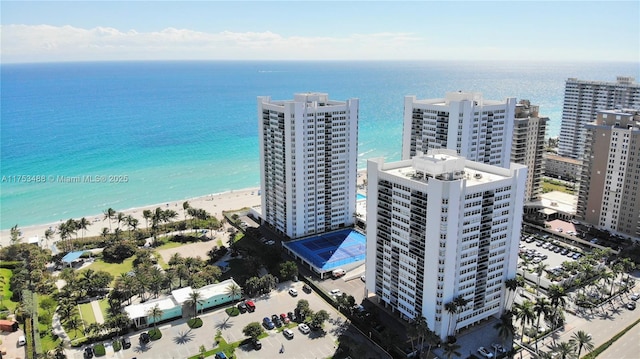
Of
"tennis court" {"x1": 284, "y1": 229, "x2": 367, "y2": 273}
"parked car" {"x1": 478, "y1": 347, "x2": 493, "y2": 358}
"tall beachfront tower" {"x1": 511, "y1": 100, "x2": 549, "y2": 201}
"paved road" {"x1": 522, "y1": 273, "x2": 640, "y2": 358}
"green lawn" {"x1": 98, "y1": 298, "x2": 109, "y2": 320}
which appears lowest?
"green lawn" {"x1": 98, "y1": 298, "x2": 109, "y2": 320}

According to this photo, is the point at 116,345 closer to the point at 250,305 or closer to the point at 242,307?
the point at 242,307

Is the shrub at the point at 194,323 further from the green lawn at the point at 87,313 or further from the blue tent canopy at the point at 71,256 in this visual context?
the blue tent canopy at the point at 71,256

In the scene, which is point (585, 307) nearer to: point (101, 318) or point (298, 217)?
point (298, 217)

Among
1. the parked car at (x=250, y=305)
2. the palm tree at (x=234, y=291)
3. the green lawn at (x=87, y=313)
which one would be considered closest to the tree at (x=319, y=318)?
the parked car at (x=250, y=305)

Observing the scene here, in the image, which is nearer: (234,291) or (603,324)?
(603,324)

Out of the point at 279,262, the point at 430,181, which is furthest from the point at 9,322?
the point at 430,181

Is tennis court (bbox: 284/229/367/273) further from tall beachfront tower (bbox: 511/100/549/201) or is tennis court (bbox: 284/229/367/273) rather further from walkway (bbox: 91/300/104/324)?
tall beachfront tower (bbox: 511/100/549/201)

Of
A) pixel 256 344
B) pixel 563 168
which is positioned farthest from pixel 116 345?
pixel 563 168

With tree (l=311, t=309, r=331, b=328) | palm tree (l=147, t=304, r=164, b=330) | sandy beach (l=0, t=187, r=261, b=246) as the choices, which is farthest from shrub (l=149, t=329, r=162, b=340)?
sandy beach (l=0, t=187, r=261, b=246)

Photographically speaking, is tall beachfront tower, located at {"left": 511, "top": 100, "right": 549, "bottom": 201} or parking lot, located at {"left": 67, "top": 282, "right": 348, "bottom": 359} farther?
tall beachfront tower, located at {"left": 511, "top": 100, "right": 549, "bottom": 201}
